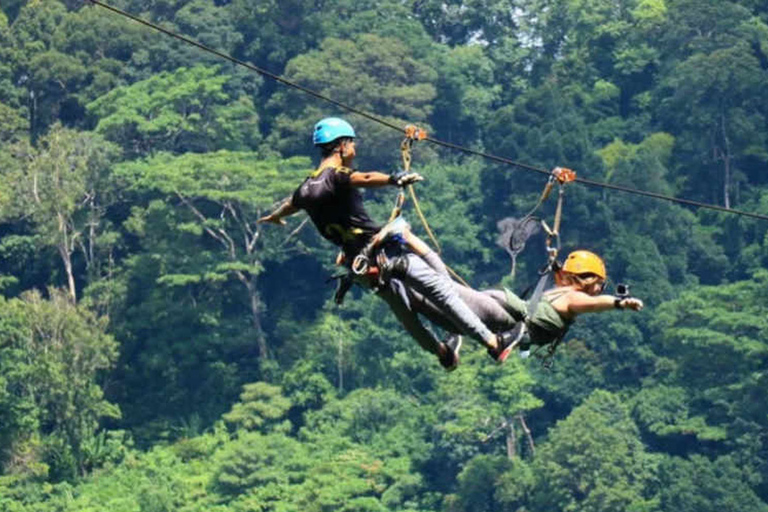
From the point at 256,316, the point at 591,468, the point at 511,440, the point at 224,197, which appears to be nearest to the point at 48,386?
the point at 224,197

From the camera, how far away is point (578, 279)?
42.6 feet

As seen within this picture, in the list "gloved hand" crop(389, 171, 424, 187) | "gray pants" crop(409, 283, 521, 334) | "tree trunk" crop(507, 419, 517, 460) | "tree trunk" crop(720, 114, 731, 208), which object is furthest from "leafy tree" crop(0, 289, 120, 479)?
"gloved hand" crop(389, 171, 424, 187)

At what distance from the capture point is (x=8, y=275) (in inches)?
1934

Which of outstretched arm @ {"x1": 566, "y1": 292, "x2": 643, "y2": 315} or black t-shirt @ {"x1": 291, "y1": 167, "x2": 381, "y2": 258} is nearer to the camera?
outstretched arm @ {"x1": 566, "y1": 292, "x2": 643, "y2": 315}

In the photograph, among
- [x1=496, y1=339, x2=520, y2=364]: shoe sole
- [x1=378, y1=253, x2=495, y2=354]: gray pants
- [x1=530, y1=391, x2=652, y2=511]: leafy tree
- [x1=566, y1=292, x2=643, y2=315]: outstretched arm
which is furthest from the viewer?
[x1=530, y1=391, x2=652, y2=511]: leafy tree

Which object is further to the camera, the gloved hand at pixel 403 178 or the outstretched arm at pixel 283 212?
the outstretched arm at pixel 283 212

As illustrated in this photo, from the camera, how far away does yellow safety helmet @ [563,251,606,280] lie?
509 inches

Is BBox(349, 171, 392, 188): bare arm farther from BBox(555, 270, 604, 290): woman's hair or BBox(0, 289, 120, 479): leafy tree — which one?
BBox(0, 289, 120, 479): leafy tree

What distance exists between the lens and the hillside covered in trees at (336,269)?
1709 inches

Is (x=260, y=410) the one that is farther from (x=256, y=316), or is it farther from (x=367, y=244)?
(x=367, y=244)

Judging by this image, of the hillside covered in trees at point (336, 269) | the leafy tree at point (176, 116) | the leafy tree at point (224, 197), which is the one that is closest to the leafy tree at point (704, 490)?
the hillside covered in trees at point (336, 269)

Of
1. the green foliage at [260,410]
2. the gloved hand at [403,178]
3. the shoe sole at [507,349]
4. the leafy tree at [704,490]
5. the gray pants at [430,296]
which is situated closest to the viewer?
the gloved hand at [403,178]

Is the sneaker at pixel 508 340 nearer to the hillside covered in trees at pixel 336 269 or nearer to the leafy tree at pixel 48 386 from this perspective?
the hillside covered in trees at pixel 336 269

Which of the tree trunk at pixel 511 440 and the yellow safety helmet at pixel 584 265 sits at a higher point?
the yellow safety helmet at pixel 584 265
